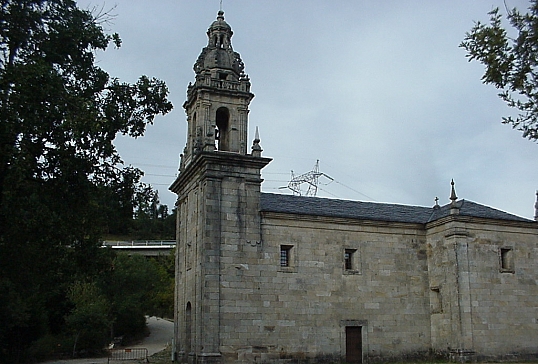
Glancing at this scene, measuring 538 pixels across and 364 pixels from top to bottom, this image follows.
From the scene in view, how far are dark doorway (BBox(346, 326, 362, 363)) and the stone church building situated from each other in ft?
0.17

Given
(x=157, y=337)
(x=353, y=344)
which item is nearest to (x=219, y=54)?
(x=353, y=344)

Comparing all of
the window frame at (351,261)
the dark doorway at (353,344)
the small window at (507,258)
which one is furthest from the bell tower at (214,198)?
the small window at (507,258)

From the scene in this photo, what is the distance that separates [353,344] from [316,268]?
4.00 meters

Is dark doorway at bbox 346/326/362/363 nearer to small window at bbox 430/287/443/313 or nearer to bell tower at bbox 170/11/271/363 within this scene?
small window at bbox 430/287/443/313

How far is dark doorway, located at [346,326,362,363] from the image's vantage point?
26.2 meters

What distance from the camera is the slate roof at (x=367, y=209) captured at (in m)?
27.0

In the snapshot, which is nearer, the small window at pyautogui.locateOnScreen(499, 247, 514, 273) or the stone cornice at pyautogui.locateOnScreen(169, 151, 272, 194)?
the stone cornice at pyautogui.locateOnScreen(169, 151, 272, 194)

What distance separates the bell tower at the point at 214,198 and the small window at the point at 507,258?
13.0 metres

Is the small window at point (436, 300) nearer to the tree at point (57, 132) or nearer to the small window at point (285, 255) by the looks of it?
the small window at point (285, 255)

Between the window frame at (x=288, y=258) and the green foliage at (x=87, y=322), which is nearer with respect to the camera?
the window frame at (x=288, y=258)

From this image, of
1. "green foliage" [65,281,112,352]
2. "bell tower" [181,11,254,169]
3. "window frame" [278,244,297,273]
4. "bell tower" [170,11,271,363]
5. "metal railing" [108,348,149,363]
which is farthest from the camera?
"green foliage" [65,281,112,352]

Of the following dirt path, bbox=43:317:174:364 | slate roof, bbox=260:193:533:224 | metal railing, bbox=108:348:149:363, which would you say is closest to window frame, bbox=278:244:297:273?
slate roof, bbox=260:193:533:224

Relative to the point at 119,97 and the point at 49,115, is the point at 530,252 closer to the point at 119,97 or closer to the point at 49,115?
the point at 119,97

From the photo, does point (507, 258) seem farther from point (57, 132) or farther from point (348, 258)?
Result: point (57, 132)
